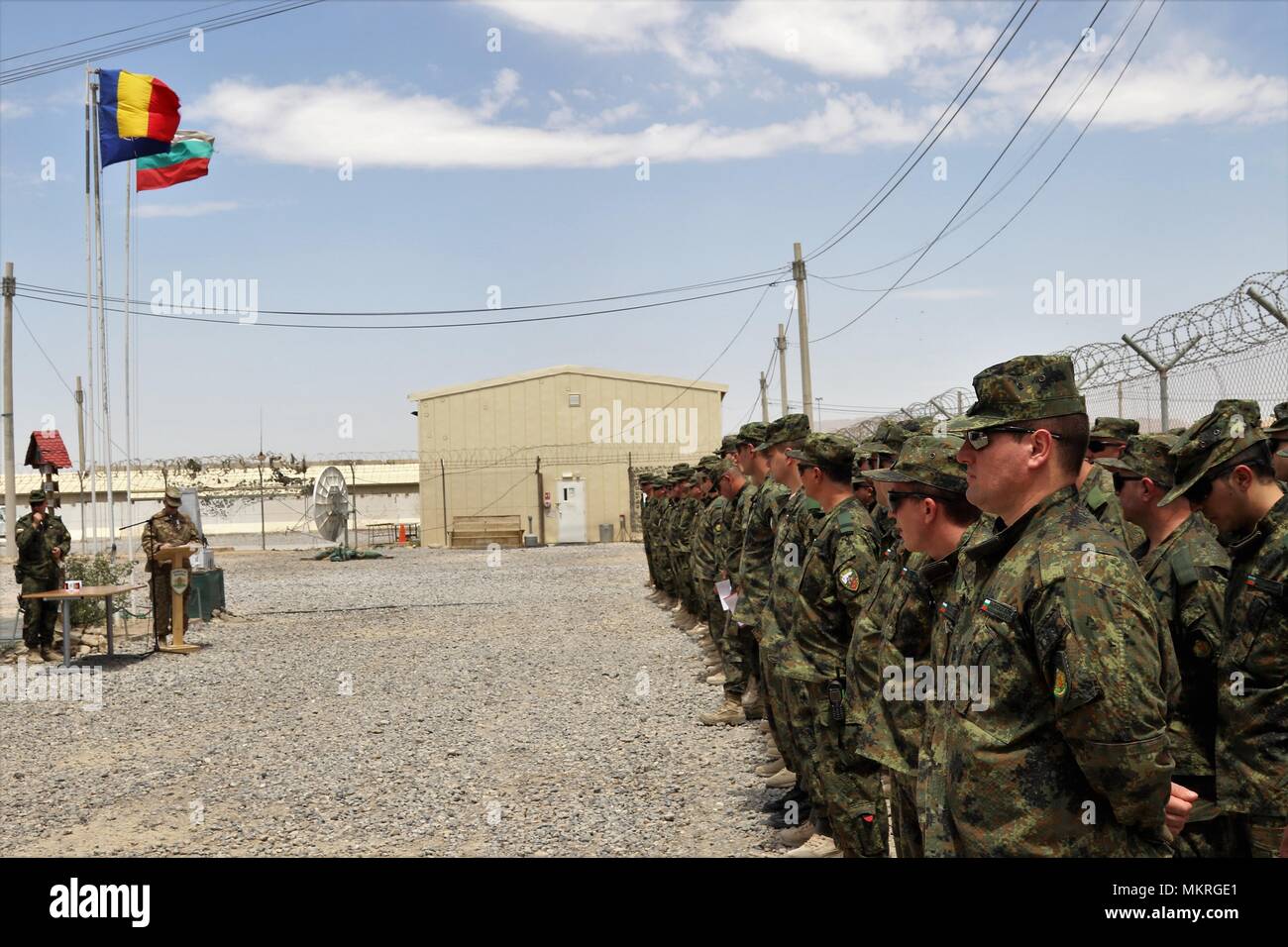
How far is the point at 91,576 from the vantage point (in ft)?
51.7

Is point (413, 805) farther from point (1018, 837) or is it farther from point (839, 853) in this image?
point (1018, 837)

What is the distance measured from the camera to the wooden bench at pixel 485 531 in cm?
3900

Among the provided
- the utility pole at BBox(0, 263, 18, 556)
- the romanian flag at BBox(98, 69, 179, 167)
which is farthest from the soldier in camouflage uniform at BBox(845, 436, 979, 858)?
the utility pole at BBox(0, 263, 18, 556)

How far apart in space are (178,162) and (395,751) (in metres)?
13.8

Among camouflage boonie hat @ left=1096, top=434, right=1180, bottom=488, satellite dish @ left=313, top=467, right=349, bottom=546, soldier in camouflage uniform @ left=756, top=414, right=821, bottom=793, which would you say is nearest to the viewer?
camouflage boonie hat @ left=1096, top=434, right=1180, bottom=488

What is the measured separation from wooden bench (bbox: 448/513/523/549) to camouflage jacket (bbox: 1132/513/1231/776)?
116ft

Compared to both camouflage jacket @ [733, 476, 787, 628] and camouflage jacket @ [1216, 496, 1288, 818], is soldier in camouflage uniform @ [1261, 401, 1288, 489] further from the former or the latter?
camouflage jacket @ [733, 476, 787, 628]

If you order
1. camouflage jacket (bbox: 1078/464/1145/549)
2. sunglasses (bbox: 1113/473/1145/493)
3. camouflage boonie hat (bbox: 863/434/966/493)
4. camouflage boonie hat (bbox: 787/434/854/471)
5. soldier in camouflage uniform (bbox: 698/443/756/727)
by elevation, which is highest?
camouflage boonie hat (bbox: 787/434/854/471)

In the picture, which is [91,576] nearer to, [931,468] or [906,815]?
[906,815]

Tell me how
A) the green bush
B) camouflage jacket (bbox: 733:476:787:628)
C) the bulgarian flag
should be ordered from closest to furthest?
camouflage jacket (bbox: 733:476:787:628)
the green bush
the bulgarian flag

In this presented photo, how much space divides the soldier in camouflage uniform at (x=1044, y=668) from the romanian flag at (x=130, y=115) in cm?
1737

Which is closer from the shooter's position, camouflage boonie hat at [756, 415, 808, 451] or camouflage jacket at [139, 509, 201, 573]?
camouflage boonie hat at [756, 415, 808, 451]

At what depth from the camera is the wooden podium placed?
13.7m

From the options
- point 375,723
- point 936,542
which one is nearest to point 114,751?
point 375,723
